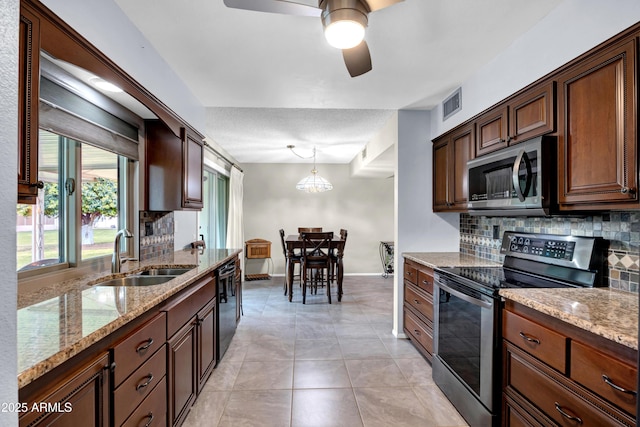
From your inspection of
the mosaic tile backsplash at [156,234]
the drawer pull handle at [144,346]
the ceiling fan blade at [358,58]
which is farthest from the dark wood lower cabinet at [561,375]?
the mosaic tile backsplash at [156,234]

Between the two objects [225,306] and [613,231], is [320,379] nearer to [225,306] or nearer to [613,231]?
[225,306]

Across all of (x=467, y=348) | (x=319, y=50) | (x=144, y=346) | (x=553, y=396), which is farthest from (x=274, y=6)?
(x=467, y=348)

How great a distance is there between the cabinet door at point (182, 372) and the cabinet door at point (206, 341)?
0.36 feet

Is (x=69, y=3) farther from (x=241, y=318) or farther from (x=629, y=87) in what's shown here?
(x=241, y=318)

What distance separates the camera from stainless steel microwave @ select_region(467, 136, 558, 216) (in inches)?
68.4

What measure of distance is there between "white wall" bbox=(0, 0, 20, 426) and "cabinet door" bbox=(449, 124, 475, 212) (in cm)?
266

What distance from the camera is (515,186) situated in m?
1.85

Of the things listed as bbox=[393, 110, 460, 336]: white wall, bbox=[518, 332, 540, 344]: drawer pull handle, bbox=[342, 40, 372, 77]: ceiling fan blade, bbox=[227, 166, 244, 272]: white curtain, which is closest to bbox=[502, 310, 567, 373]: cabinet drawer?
bbox=[518, 332, 540, 344]: drawer pull handle

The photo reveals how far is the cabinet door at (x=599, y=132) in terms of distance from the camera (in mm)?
1320

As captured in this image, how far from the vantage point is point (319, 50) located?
6.97ft

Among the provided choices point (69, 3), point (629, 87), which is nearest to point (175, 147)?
point (69, 3)

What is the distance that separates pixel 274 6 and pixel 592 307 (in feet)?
6.04

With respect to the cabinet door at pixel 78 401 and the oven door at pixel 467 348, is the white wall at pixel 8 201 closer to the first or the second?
the cabinet door at pixel 78 401

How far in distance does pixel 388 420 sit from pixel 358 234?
5039mm
